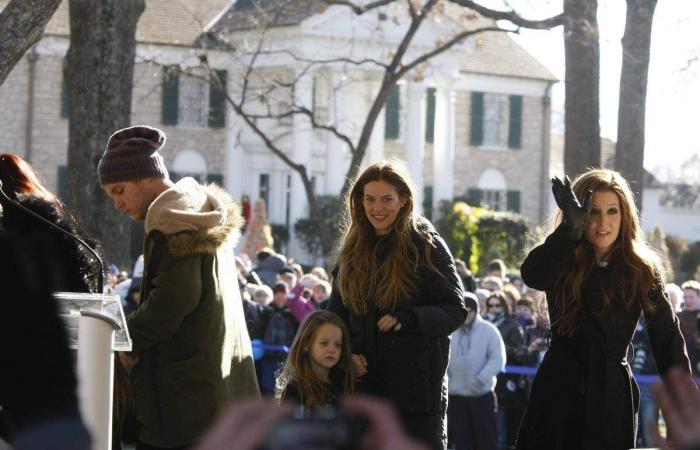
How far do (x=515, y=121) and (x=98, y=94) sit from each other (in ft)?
94.8

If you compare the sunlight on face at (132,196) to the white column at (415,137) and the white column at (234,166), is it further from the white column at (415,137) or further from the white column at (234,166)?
the white column at (415,137)

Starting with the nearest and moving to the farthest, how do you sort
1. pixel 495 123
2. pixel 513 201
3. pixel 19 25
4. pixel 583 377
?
pixel 583 377 < pixel 19 25 < pixel 495 123 < pixel 513 201

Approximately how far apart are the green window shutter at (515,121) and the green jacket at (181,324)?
3862cm

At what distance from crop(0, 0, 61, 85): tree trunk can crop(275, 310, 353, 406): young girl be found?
378cm

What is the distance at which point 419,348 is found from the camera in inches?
230

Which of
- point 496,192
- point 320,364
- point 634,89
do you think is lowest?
point 320,364

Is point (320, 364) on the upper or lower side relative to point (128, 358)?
lower

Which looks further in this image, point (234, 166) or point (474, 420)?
point (234, 166)

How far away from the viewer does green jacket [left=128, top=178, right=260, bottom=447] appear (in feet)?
16.4

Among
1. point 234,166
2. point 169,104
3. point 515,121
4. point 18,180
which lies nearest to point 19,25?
point 18,180

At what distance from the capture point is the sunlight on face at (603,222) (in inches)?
229

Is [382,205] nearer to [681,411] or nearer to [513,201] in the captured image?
[681,411]

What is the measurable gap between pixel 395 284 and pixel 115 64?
10.3 meters

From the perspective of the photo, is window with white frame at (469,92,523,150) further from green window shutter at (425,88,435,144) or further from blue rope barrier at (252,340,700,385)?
blue rope barrier at (252,340,700,385)
